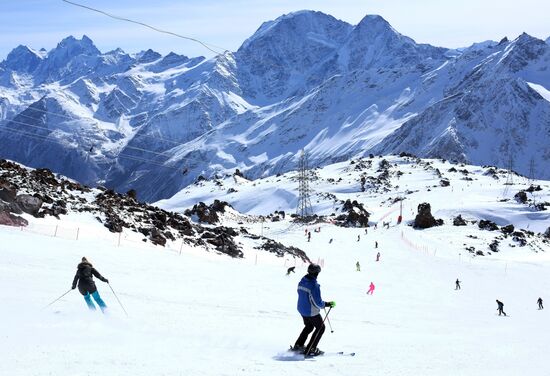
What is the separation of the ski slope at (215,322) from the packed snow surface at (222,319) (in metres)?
0.05

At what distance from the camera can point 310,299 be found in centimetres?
1303

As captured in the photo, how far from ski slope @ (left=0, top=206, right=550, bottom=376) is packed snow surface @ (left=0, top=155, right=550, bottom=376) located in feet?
0.16

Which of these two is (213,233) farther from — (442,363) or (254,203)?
(254,203)

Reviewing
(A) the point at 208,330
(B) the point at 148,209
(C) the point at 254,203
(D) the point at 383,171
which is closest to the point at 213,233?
(B) the point at 148,209

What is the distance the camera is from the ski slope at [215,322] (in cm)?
1190

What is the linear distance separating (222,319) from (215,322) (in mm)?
766

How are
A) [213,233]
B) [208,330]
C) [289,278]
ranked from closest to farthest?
[208,330]
[289,278]
[213,233]

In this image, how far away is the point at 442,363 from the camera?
13.6 m

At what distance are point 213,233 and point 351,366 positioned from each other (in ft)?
115

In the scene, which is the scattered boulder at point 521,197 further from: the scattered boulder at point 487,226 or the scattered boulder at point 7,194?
the scattered boulder at point 7,194

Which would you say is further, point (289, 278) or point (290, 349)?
point (289, 278)

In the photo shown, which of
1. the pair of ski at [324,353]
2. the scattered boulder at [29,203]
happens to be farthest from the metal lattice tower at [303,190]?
the pair of ski at [324,353]

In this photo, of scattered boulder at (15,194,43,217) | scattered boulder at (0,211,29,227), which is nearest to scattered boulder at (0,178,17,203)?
scattered boulder at (15,194,43,217)

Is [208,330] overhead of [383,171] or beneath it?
beneath
